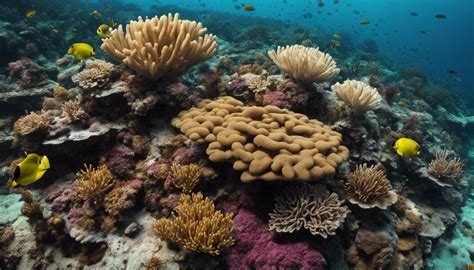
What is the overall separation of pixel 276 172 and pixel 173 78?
3005 mm

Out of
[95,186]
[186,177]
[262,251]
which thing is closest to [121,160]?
[95,186]

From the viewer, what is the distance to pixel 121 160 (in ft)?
16.1

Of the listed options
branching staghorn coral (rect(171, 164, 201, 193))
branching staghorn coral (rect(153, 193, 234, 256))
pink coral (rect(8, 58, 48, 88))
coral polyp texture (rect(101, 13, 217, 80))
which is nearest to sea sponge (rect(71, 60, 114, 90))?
coral polyp texture (rect(101, 13, 217, 80))

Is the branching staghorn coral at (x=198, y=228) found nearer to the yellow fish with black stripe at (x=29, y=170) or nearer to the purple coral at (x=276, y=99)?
the yellow fish with black stripe at (x=29, y=170)

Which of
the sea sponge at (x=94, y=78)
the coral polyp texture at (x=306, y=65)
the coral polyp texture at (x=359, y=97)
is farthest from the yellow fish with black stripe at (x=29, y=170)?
the coral polyp texture at (x=359, y=97)

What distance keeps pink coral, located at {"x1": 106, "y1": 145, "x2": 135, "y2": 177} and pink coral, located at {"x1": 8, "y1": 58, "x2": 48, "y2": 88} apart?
6.24 m

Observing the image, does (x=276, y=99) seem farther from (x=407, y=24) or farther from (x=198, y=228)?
(x=407, y=24)

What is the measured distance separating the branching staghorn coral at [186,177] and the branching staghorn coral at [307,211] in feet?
4.11

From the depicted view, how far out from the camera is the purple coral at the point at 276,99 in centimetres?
574

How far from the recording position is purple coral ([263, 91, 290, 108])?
574 centimetres

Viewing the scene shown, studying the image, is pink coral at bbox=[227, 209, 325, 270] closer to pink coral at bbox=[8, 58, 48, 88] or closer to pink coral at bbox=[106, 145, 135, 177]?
pink coral at bbox=[106, 145, 135, 177]

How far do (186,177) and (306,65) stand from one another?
3192 millimetres

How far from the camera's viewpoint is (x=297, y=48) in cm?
607

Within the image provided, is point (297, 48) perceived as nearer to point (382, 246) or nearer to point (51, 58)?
point (382, 246)
